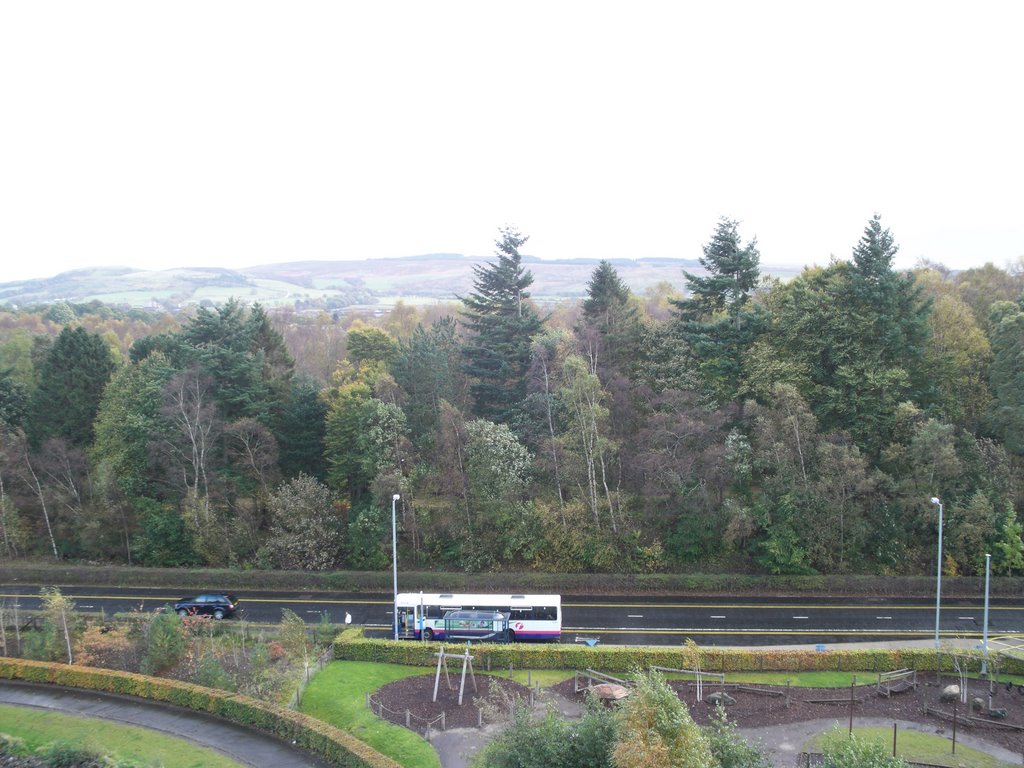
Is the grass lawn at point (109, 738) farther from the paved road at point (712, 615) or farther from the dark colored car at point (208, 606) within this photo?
the paved road at point (712, 615)

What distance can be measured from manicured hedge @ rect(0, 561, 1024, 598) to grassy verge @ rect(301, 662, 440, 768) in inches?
399

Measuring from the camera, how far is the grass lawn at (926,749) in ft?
69.1

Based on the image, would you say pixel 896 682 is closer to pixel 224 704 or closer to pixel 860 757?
pixel 860 757

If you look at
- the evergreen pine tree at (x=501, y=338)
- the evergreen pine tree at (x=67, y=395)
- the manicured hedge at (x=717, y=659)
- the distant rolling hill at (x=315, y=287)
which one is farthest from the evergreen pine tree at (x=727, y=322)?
the distant rolling hill at (x=315, y=287)

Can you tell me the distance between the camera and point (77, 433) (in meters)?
46.4

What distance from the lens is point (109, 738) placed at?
23.1m

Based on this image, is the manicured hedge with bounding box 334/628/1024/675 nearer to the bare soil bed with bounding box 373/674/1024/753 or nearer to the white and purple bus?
the bare soil bed with bounding box 373/674/1024/753

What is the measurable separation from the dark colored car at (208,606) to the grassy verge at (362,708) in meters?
9.45

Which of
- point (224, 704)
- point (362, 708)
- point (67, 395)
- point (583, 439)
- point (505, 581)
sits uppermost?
point (67, 395)

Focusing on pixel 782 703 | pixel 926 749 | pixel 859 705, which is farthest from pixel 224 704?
pixel 926 749

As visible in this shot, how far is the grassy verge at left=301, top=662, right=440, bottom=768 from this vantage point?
22141 mm

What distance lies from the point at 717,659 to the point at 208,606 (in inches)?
927

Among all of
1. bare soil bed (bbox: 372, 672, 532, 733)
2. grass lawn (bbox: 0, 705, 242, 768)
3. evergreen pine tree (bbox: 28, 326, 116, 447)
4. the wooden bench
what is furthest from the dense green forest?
grass lawn (bbox: 0, 705, 242, 768)

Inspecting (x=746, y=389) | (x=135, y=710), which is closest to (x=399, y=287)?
(x=746, y=389)
